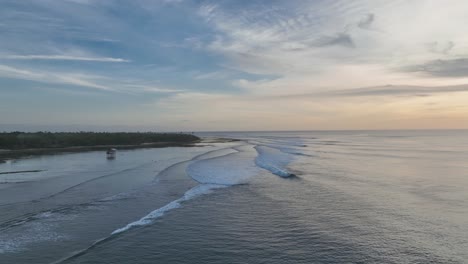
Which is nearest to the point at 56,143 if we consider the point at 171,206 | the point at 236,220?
the point at 171,206

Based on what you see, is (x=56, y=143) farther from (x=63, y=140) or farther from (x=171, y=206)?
(x=171, y=206)

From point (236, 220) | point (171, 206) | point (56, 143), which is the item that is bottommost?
point (236, 220)

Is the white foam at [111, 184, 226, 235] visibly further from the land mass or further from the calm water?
the land mass

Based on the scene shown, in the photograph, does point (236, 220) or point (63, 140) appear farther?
point (63, 140)

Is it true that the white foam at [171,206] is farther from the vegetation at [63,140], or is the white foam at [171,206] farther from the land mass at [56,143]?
the vegetation at [63,140]

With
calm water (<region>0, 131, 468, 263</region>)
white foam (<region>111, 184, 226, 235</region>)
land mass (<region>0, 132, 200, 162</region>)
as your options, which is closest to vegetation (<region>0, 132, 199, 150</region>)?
land mass (<region>0, 132, 200, 162</region>)

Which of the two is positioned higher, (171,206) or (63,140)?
(63,140)

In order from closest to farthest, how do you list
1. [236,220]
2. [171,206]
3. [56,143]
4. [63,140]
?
[236,220]
[171,206]
[56,143]
[63,140]

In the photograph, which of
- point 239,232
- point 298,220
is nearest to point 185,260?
point 239,232

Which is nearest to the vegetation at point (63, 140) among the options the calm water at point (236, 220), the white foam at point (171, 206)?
A: the calm water at point (236, 220)
